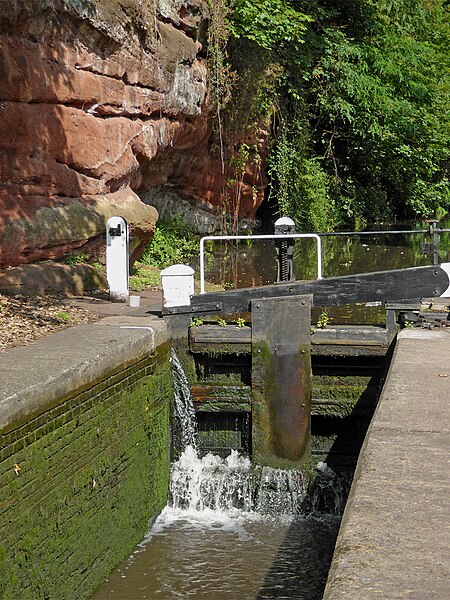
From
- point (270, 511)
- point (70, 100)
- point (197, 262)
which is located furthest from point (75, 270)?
point (197, 262)

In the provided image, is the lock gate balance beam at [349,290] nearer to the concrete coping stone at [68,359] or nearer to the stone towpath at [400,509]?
the concrete coping stone at [68,359]

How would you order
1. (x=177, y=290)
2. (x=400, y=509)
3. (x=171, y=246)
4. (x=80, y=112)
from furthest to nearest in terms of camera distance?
1. (x=171, y=246)
2. (x=80, y=112)
3. (x=177, y=290)
4. (x=400, y=509)

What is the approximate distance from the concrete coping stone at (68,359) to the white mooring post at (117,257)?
1488mm

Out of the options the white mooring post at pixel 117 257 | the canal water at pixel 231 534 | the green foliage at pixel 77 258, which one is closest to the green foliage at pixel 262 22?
the green foliage at pixel 77 258

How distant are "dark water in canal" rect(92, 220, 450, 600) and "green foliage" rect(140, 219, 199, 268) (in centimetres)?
769

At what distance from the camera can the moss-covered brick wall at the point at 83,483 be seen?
5.86 metres

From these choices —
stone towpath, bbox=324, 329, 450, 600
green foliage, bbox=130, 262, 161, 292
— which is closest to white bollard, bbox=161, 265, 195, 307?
green foliage, bbox=130, 262, 161, 292

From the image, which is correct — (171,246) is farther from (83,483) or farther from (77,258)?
(83,483)

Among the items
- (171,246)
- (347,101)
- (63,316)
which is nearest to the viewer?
(63,316)

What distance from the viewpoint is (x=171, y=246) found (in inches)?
711

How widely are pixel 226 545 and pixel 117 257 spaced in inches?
161

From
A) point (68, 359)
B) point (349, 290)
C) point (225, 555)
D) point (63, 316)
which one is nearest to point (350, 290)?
point (349, 290)

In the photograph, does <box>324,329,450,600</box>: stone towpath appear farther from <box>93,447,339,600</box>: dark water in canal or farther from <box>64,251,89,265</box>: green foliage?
<box>64,251,89,265</box>: green foliage

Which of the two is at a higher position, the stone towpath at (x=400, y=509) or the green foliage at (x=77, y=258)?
the green foliage at (x=77, y=258)
